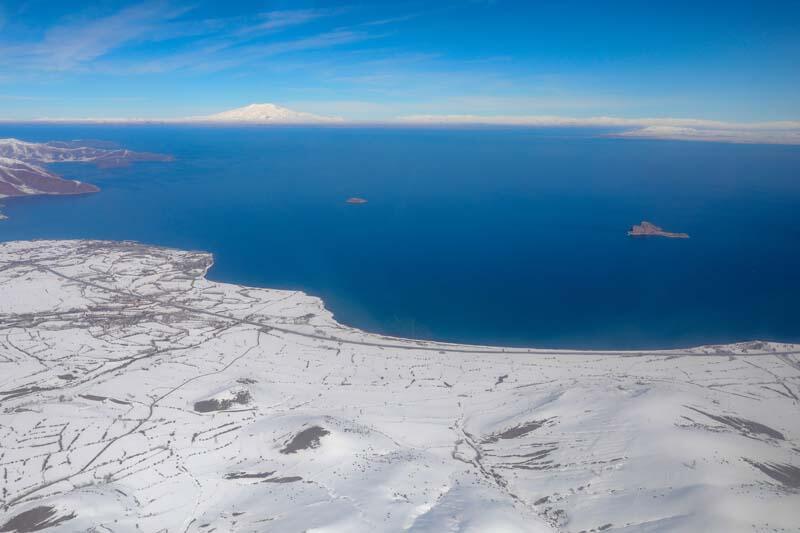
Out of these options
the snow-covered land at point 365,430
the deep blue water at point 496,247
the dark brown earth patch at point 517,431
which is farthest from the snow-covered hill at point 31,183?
the dark brown earth patch at point 517,431

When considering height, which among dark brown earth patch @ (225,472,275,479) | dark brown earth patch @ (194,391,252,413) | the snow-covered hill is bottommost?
dark brown earth patch @ (225,472,275,479)

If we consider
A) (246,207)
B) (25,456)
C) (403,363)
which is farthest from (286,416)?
(246,207)

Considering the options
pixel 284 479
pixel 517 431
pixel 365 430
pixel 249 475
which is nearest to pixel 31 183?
pixel 249 475

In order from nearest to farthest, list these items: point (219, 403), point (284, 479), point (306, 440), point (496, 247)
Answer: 1. point (284, 479)
2. point (306, 440)
3. point (219, 403)
4. point (496, 247)

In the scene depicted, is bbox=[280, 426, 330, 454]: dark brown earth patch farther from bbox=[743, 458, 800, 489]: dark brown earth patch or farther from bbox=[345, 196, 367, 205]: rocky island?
bbox=[345, 196, 367, 205]: rocky island

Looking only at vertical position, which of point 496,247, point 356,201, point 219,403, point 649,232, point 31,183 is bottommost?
point 219,403

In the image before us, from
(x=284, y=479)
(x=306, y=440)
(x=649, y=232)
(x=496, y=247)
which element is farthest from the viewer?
(x=649, y=232)

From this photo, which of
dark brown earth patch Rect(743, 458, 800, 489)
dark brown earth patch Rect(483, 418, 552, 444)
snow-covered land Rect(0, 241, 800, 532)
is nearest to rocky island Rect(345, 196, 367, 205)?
snow-covered land Rect(0, 241, 800, 532)

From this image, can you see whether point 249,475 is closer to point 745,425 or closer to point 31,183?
point 745,425
